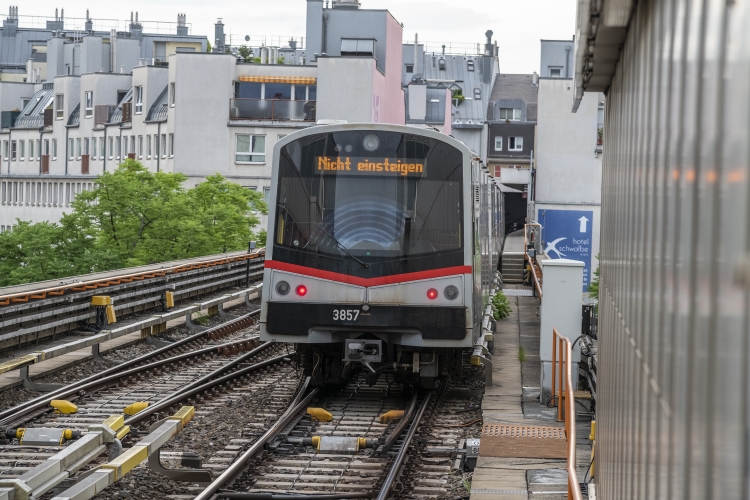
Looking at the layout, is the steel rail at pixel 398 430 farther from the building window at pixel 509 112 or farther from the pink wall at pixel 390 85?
the building window at pixel 509 112

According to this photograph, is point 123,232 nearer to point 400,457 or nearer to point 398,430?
point 398,430

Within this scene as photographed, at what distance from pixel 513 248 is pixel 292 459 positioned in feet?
88.9

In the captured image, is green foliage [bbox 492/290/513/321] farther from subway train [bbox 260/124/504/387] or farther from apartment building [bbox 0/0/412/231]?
apartment building [bbox 0/0/412/231]

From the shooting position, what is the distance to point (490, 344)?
56.6 feet

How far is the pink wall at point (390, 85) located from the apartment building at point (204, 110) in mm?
78

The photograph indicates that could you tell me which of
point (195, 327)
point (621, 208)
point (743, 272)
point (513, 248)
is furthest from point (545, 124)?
point (743, 272)

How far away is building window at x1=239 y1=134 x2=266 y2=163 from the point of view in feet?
189

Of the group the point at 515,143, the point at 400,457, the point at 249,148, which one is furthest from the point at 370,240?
the point at 515,143

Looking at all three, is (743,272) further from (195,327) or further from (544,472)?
(195,327)

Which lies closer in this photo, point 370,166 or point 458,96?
point 370,166

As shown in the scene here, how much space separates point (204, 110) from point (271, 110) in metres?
3.25

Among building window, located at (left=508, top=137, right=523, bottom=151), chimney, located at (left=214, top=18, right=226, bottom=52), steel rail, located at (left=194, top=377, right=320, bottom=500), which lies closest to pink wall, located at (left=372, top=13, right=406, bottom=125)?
building window, located at (left=508, top=137, right=523, bottom=151)

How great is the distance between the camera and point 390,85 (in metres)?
64.5

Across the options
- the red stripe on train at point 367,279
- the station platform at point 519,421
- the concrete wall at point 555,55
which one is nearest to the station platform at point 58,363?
the red stripe on train at point 367,279
